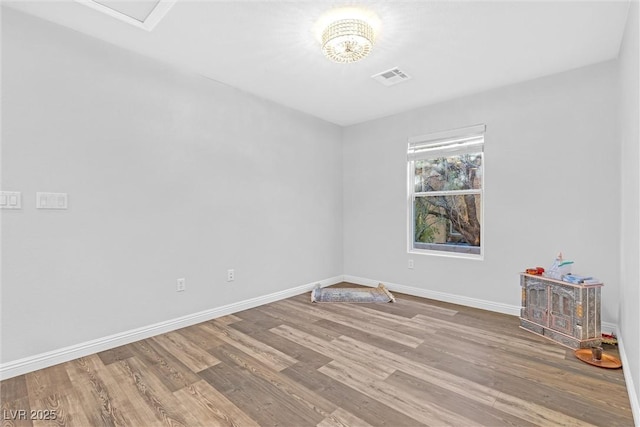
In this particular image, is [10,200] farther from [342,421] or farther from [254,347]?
[342,421]

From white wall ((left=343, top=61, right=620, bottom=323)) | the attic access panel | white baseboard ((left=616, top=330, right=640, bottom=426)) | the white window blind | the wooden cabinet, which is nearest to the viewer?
white baseboard ((left=616, top=330, right=640, bottom=426))

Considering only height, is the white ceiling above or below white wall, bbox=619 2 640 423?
above

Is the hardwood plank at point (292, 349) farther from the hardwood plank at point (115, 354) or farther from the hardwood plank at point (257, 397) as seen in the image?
the hardwood plank at point (115, 354)

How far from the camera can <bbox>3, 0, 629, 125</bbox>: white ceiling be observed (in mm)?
2086

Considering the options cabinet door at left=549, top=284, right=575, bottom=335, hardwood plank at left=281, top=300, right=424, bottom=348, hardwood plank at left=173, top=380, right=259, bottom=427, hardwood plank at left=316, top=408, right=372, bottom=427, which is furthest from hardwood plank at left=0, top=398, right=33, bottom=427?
cabinet door at left=549, top=284, right=575, bottom=335

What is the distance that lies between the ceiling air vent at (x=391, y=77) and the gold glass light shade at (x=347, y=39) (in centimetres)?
74

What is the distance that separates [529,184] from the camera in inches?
126

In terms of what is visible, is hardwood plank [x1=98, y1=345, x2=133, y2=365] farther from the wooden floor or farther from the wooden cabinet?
the wooden cabinet

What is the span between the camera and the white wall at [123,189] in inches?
85.0

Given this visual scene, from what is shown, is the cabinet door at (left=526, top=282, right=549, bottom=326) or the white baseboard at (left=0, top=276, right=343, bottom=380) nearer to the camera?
the white baseboard at (left=0, top=276, right=343, bottom=380)

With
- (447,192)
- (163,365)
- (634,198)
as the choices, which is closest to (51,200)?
(163,365)

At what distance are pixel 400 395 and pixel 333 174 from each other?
338 cm

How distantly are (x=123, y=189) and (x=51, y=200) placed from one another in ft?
1.58

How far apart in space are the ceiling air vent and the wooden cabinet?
89.2 inches
